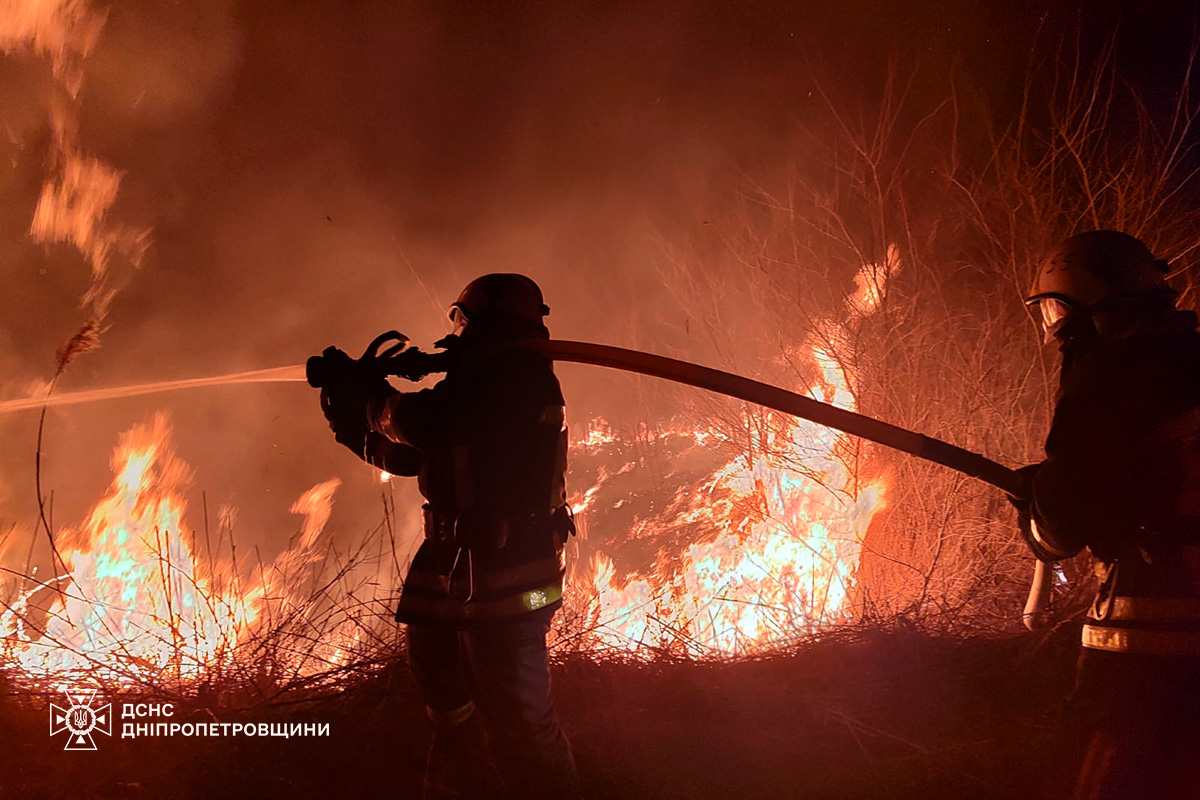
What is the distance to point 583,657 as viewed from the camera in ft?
11.5

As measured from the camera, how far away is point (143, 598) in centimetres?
642

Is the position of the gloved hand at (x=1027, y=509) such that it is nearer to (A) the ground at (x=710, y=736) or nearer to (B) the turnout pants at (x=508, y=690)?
(A) the ground at (x=710, y=736)

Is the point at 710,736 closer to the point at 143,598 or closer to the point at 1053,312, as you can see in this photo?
the point at 1053,312

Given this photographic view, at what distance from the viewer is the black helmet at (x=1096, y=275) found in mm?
2080

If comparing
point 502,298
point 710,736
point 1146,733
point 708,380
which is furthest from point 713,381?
point 710,736

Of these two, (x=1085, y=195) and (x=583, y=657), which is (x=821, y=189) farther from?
(x=583, y=657)

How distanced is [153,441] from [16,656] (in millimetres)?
9172

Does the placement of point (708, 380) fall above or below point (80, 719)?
above

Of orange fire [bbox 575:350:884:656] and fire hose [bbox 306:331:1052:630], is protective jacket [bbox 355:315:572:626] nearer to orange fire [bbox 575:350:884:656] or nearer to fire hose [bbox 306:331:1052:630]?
fire hose [bbox 306:331:1052:630]

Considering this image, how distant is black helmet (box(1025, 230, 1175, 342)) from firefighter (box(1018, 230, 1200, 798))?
0.18 meters

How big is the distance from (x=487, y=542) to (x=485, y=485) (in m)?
0.20

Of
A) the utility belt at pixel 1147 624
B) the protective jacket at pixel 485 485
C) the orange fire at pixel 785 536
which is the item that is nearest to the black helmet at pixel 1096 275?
the utility belt at pixel 1147 624

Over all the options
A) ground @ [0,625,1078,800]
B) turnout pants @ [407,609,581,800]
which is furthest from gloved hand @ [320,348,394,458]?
ground @ [0,625,1078,800]

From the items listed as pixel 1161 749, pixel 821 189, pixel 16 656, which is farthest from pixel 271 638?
pixel 821 189
